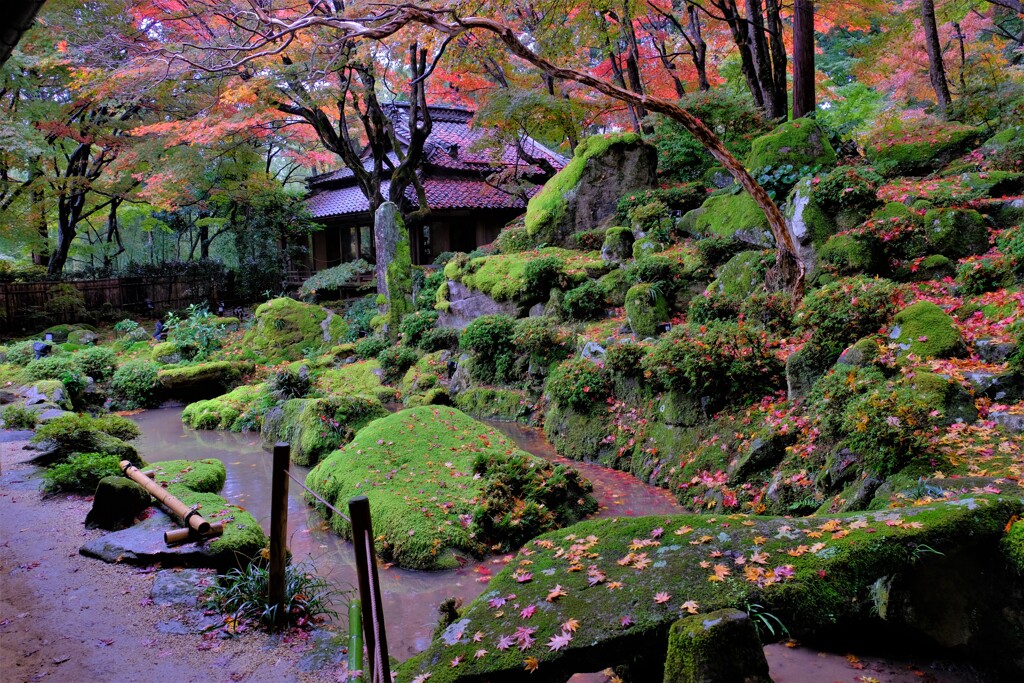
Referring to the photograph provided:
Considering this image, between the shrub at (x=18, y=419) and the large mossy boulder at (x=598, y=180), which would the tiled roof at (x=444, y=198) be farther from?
the shrub at (x=18, y=419)

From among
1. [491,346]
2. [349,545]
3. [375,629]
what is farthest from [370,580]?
[491,346]

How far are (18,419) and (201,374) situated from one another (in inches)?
192

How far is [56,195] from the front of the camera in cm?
1808

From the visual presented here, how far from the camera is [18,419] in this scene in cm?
955

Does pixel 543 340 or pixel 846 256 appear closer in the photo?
pixel 846 256

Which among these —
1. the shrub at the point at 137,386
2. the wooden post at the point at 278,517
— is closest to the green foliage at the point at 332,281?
the shrub at the point at 137,386

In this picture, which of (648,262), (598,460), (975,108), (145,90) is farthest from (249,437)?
(975,108)

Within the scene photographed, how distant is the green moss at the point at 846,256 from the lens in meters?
8.76

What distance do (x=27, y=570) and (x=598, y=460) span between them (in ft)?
21.4

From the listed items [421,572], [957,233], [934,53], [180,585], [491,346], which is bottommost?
[421,572]

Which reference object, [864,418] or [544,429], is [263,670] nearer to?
[864,418]

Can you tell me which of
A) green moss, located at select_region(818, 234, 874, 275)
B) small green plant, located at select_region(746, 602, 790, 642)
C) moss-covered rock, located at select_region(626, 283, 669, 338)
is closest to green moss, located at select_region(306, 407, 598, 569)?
moss-covered rock, located at select_region(626, 283, 669, 338)

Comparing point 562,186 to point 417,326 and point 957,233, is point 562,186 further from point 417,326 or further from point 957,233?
point 957,233

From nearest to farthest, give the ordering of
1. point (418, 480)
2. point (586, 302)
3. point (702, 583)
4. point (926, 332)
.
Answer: point (702, 583) → point (926, 332) → point (418, 480) → point (586, 302)
